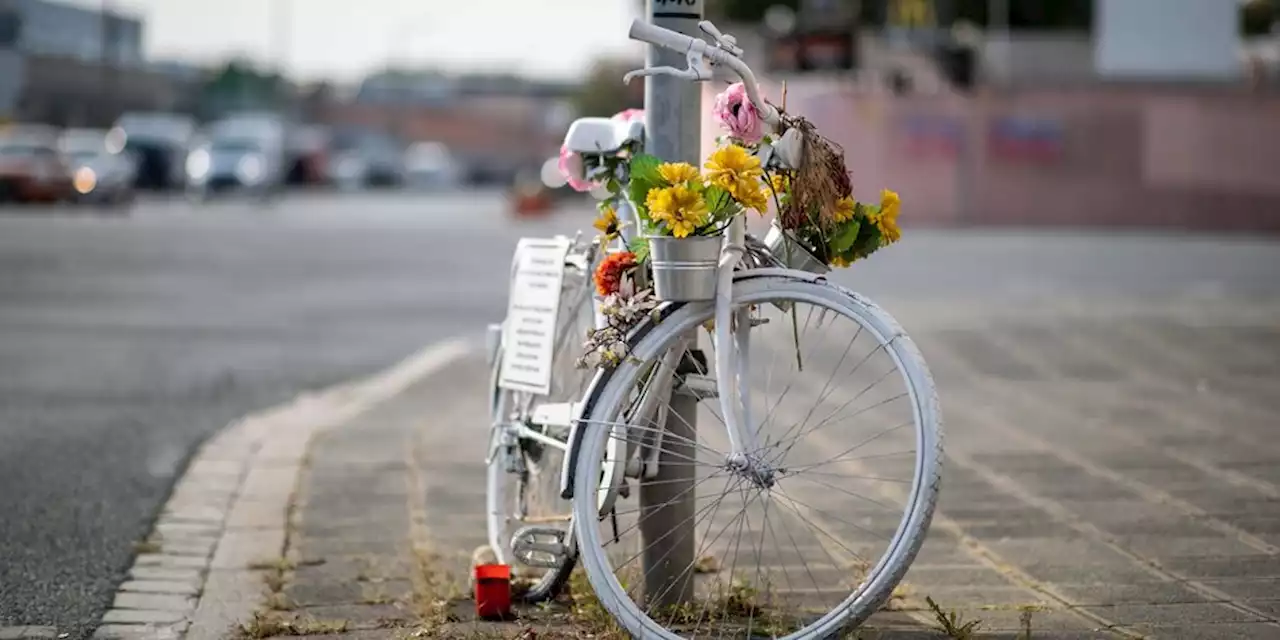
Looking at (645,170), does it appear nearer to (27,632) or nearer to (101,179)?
(27,632)

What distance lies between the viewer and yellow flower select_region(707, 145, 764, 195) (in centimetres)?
424

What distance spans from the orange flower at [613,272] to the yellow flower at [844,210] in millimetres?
495

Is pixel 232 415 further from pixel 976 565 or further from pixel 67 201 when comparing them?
pixel 67 201

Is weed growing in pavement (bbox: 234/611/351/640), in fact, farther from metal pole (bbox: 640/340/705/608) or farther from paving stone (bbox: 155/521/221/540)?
paving stone (bbox: 155/521/221/540)

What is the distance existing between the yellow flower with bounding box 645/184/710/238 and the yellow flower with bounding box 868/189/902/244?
42 cm

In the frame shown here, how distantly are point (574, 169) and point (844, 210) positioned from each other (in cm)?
83

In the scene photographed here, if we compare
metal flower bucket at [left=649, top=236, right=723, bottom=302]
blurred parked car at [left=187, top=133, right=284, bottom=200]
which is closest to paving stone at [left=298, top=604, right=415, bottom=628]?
metal flower bucket at [left=649, top=236, right=723, bottom=302]

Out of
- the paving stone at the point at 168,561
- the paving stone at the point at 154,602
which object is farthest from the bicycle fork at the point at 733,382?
the paving stone at the point at 168,561

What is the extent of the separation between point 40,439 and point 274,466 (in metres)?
1.24

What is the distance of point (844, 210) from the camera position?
437 centimetres

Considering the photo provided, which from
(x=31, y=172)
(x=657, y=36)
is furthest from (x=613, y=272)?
(x=31, y=172)

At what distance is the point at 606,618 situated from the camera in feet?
15.1

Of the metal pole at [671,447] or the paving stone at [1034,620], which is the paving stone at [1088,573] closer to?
the paving stone at [1034,620]

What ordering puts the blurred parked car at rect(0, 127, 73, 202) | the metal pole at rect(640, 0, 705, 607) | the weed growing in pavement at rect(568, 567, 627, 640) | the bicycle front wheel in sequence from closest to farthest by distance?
→ the bicycle front wheel
the weed growing in pavement at rect(568, 567, 627, 640)
the metal pole at rect(640, 0, 705, 607)
the blurred parked car at rect(0, 127, 73, 202)
